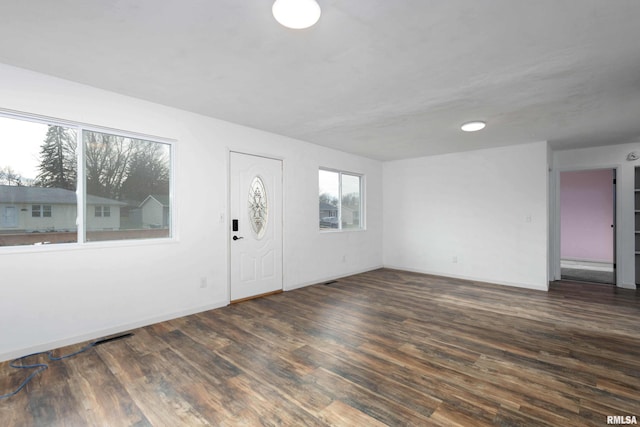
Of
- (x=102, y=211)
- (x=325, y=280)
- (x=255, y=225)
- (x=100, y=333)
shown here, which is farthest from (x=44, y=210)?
(x=325, y=280)

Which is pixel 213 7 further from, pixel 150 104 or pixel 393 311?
pixel 393 311

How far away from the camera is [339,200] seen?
19.9 ft

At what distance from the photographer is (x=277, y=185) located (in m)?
4.73

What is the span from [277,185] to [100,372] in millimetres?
3153

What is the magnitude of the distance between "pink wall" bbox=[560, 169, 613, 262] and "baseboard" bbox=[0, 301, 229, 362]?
8753 mm

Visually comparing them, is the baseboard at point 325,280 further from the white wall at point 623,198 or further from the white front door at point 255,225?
the white wall at point 623,198

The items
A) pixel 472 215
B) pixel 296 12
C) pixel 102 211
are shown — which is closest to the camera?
pixel 296 12

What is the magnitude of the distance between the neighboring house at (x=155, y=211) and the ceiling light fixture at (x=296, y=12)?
2.64 metres

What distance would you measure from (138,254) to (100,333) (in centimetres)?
85

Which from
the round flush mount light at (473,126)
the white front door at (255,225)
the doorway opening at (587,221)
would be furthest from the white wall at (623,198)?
the white front door at (255,225)

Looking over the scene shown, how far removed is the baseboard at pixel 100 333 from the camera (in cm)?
256

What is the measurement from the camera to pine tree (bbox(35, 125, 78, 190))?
2.81 metres

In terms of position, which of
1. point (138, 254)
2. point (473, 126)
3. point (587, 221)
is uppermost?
point (473, 126)

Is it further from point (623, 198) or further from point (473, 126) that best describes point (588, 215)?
point (473, 126)
